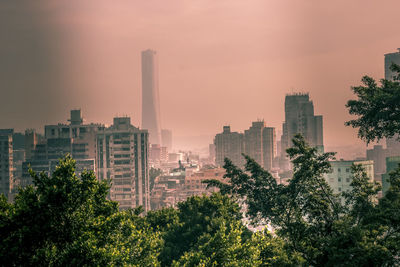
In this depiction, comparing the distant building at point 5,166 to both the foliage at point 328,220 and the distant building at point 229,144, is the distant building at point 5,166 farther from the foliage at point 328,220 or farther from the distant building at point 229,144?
the foliage at point 328,220

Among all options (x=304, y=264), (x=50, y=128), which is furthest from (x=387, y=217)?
(x=50, y=128)

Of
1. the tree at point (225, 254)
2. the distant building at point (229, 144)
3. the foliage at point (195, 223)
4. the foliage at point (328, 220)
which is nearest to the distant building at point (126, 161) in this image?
the foliage at point (195, 223)

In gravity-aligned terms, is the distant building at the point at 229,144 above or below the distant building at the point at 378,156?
above

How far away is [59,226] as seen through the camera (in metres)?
10.2

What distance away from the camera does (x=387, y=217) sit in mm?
11477

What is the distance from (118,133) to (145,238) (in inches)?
2146

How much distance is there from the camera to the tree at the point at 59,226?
9.56m

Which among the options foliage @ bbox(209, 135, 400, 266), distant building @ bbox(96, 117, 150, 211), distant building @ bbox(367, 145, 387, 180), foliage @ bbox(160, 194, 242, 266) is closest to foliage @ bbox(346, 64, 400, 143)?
foliage @ bbox(209, 135, 400, 266)

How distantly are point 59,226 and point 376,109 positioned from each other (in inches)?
396

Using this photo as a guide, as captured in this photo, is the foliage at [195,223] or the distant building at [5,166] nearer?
the foliage at [195,223]

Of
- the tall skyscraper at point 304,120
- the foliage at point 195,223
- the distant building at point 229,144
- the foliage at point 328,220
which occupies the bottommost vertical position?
the foliage at point 195,223

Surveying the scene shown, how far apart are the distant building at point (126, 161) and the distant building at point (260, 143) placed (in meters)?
63.4

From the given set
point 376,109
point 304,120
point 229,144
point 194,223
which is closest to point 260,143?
point 229,144

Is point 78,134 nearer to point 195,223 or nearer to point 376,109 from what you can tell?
point 195,223
